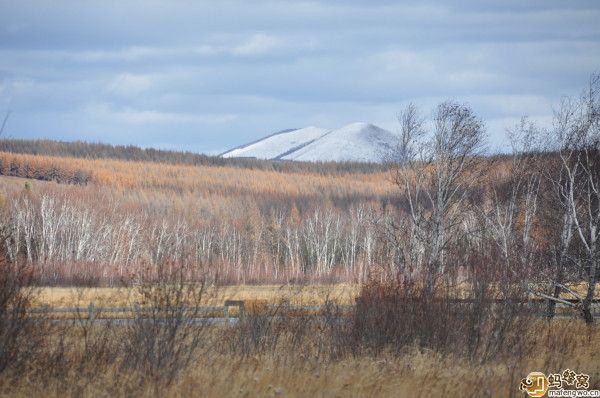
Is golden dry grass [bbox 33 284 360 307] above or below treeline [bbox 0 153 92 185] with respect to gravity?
below

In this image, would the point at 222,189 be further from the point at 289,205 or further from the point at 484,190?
the point at 484,190

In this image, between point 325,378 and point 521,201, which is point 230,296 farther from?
point 521,201

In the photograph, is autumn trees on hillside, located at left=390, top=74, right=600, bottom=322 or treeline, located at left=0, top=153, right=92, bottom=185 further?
treeline, located at left=0, top=153, right=92, bottom=185

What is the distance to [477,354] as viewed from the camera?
59.4 feet

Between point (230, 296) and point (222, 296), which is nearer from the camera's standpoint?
point (222, 296)

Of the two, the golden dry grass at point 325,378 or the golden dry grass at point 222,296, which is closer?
the golden dry grass at point 325,378

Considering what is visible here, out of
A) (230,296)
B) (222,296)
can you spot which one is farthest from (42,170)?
(222,296)

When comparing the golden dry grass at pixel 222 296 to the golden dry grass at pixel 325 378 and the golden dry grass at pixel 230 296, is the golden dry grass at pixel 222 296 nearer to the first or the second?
the golden dry grass at pixel 230 296

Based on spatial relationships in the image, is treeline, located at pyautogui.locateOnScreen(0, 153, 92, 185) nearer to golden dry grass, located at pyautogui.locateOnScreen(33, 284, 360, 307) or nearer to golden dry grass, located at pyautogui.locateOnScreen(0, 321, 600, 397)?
golden dry grass, located at pyautogui.locateOnScreen(33, 284, 360, 307)

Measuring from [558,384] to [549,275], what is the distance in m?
11.3

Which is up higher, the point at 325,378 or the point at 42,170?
the point at 42,170

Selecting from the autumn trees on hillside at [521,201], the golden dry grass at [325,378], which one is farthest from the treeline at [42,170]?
the golden dry grass at [325,378]

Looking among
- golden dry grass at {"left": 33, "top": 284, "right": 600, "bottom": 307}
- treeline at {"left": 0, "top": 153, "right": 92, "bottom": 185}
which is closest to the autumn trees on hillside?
golden dry grass at {"left": 33, "top": 284, "right": 600, "bottom": 307}

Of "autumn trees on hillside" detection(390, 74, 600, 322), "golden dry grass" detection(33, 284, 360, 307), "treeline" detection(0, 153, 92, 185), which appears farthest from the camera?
"treeline" detection(0, 153, 92, 185)
